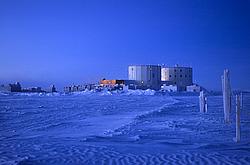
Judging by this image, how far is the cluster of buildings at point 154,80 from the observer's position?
58.9 meters

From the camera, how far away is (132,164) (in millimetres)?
5914

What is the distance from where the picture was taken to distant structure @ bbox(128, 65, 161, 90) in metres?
59.6

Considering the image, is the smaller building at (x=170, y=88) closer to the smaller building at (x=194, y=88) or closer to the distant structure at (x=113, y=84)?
the smaller building at (x=194, y=88)

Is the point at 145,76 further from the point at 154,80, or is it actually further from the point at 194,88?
the point at 194,88

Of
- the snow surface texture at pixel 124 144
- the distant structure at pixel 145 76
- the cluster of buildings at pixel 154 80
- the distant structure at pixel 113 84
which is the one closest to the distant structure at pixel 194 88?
the cluster of buildings at pixel 154 80

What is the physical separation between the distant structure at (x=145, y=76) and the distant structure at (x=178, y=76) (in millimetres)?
2627

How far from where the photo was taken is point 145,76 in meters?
60.4

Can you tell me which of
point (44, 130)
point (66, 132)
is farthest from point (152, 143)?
point (44, 130)

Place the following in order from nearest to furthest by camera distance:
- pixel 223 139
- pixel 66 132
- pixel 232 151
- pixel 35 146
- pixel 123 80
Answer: pixel 232 151 → pixel 35 146 → pixel 223 139 → pixel 66 132 → pixel 123 80

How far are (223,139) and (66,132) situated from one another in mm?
4413

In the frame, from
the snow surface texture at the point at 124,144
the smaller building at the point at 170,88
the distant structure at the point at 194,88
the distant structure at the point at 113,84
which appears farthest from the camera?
the distant structure at the point at 113,84

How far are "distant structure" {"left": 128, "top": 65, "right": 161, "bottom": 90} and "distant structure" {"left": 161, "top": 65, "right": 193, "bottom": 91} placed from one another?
103 inches

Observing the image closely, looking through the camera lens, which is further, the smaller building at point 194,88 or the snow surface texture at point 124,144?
the smaller building at point 194,88

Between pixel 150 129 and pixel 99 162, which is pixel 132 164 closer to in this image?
pixel 99 162
